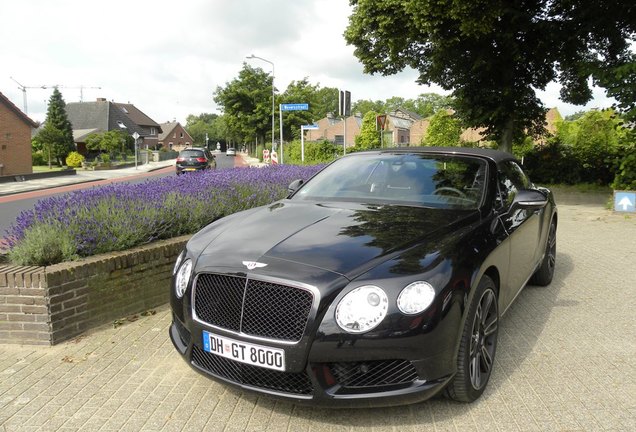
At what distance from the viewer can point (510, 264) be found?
3.78 meters

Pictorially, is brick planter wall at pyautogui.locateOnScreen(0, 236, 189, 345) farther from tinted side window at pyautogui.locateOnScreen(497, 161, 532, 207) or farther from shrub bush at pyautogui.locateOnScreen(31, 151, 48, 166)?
shrub bush at pyautogui.locateOnScreen(31, 151, 48, 166)

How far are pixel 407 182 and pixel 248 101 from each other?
5044 cm

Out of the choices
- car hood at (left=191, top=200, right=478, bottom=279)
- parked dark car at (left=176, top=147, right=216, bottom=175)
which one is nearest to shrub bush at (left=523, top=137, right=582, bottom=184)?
car hood at (left=191, top=200, right=478, bottom=279)

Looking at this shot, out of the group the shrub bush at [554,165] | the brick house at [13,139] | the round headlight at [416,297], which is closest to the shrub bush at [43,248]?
the round headlight at [416,297]

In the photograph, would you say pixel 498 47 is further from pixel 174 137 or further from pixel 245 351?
pixel 174 137

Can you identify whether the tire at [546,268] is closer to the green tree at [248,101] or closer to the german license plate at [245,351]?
the german license plate at [245,351]

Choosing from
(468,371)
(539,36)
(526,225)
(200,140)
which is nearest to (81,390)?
(468,371)

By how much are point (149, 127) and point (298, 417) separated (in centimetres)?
9783

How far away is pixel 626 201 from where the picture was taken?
1216cm

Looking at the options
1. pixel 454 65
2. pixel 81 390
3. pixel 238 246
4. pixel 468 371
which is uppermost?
pixel 454 65

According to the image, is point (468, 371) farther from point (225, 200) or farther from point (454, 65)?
point (454, 65)

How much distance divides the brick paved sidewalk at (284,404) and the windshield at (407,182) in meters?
1.30

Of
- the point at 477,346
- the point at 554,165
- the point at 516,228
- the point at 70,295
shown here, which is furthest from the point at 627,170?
the point at 70,295

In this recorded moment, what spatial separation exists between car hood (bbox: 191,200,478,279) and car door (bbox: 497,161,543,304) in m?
0.56
